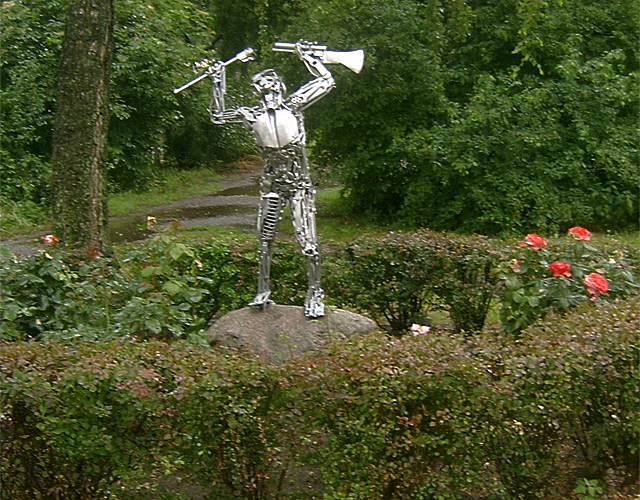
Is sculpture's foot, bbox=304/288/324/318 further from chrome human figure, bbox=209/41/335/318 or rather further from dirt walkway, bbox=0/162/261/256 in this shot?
dirt walkway, bbox=0/162/261/256

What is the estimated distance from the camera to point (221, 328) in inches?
227

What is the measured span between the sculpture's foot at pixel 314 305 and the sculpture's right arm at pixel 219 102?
1.30 metres

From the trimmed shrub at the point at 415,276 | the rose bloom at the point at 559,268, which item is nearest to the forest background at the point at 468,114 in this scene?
the trimmed shrub at the point at 415,276

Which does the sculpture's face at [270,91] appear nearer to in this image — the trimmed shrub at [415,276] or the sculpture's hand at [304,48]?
the sculpture's hand at [304,48]

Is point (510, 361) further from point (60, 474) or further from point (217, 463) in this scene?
point (60, 474)

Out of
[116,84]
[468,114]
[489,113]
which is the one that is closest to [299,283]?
[489,113]

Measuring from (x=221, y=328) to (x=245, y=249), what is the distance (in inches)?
55.7

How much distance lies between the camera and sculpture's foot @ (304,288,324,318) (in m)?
5.76

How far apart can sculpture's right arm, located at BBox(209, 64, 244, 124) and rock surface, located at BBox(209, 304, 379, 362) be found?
1343 millimetres

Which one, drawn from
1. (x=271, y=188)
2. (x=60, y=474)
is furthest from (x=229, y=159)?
(x=60, y=474)

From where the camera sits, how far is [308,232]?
5.76 metres

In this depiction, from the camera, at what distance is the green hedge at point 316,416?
370 centimetres

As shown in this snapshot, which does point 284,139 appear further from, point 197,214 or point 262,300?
point 197,214

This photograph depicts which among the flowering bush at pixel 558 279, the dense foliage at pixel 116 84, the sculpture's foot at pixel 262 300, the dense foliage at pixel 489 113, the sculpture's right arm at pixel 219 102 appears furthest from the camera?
the dense foliage at pixel 116 84
